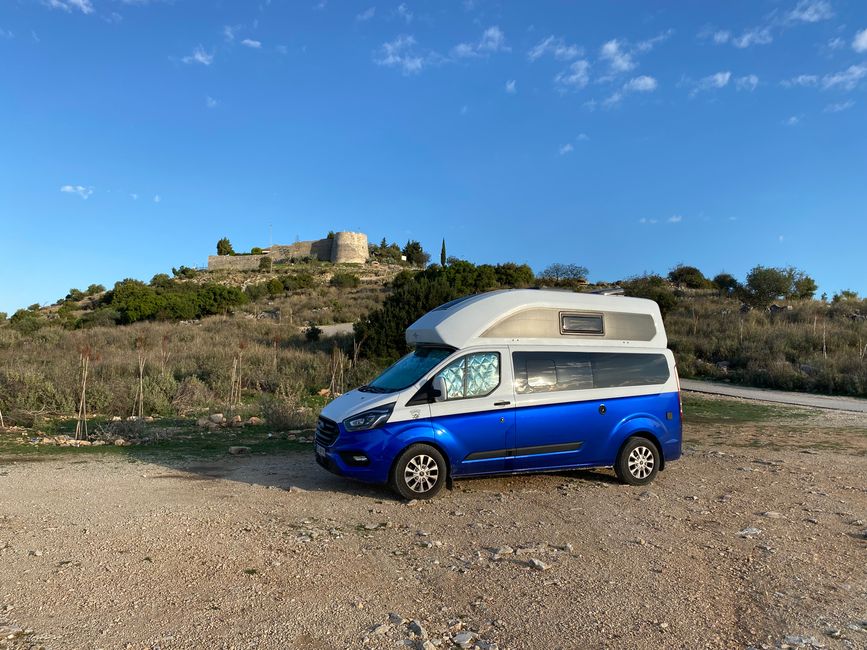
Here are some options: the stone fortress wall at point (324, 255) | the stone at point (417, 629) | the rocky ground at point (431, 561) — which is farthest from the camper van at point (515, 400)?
the stone fortress wall at point (324, 255)

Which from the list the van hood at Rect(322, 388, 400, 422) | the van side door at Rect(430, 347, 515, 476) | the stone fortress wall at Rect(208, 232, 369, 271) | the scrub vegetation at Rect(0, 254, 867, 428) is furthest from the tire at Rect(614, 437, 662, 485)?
the stone fortress wall at Rect(208, 232, 369, 271)

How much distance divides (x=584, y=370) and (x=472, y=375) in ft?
5.10

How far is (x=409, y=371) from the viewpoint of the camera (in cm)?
830

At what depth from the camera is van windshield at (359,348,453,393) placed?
798 centimetres

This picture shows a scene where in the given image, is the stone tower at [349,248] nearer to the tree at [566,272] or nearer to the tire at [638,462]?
the tree at [566,272]

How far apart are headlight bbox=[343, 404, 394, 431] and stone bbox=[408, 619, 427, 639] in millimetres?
3285

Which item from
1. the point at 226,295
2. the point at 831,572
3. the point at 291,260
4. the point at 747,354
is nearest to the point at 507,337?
the point at 831,572

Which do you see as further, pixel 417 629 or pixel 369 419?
pixel 369 419

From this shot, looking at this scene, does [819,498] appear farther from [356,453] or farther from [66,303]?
[66,303]

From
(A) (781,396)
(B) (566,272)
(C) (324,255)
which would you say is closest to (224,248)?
(C) (324,255)

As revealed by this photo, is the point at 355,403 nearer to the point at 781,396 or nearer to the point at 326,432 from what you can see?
the point at 326,432

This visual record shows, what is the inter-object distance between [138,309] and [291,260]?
60.0 metres

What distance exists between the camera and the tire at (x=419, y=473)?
24.2 feet

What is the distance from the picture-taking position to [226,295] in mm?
52750
